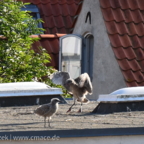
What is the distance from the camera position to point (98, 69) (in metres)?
14.3

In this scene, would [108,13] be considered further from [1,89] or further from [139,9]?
[1,89]

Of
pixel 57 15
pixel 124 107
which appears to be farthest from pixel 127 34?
pixel 124 107

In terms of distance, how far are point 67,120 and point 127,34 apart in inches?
253

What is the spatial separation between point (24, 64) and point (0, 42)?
71cm

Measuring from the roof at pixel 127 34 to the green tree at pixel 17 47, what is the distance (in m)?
1.51

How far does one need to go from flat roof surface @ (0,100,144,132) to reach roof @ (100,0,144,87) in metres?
4.11

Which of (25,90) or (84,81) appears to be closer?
(25,90)

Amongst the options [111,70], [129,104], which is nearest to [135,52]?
[111,70]

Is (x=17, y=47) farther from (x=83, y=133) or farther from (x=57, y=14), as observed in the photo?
(x=83, y=133)

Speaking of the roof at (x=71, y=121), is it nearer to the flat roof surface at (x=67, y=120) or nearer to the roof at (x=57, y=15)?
the flat roof surface at (x=67, y=120)

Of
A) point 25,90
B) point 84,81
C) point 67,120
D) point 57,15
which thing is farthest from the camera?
point 57,15

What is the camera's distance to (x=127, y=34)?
13727 mm

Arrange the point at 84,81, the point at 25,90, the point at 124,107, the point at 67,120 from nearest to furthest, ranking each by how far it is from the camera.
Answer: the point at 67,120
the point at 124,107
the point at 25,90
the point at 84,81

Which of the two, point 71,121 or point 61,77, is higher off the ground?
point 61,77
